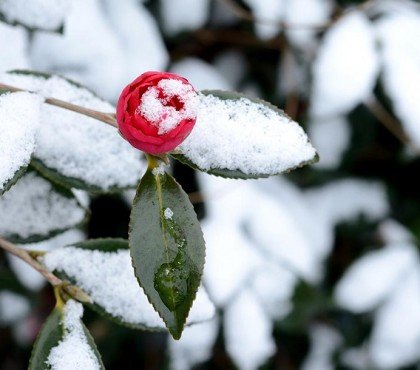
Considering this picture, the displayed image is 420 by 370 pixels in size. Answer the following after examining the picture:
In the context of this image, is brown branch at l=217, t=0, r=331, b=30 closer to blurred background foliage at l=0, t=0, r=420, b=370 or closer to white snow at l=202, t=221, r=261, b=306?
blurred background foliage at l=0, t=0, r=420, b=370

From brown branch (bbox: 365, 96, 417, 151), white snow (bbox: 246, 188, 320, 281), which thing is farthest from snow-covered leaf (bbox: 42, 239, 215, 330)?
brown branch (bbox: 365, 96, 417, 151)

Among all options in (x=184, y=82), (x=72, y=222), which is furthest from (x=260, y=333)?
(x=184, y=82)

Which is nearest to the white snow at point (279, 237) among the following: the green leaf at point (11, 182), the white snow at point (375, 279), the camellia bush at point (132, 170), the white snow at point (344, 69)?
the white snow at point (375, 279)

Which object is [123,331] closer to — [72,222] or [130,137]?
[72,222]

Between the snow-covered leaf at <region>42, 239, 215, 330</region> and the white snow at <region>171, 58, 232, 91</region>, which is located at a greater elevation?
the snow-covered leaf at <region>42, 239, 215, 330</region>

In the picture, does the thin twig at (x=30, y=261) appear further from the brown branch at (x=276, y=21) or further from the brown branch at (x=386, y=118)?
the brown branch at (x=386, y=118)

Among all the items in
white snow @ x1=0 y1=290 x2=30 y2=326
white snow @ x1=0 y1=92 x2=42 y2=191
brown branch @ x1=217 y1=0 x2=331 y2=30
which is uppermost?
white snow @ x1=0 y1=92 x2=42 y2=191

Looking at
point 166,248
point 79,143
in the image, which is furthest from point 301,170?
point 166,248
